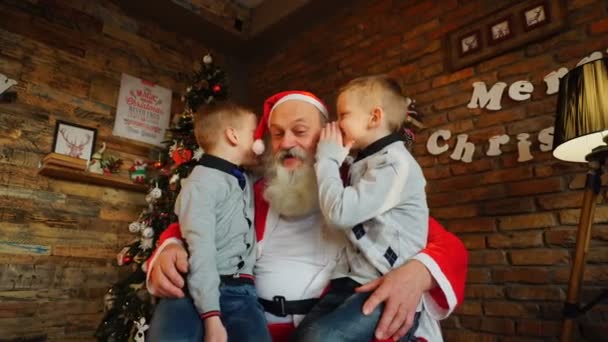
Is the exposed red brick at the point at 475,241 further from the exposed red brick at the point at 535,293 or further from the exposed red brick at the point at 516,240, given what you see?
the exposed red brick at the point at 535,293

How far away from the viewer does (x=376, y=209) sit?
41.5 inches

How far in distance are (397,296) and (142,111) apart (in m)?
3.25

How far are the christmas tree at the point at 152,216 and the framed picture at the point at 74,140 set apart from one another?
15.1 inches

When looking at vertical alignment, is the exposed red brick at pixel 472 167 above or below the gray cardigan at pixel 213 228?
above

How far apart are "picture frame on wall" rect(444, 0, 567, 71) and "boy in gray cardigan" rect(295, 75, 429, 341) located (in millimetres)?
1741

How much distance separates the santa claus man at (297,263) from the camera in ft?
3.33

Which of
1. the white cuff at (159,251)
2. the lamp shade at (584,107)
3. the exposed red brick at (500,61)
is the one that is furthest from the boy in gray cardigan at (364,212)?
the exposed red brick at (500,61)

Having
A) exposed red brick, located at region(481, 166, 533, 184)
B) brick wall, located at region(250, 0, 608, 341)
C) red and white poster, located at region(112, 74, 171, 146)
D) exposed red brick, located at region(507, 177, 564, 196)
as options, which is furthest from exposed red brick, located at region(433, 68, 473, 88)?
red and white poster, located at region(112, 74, 171, 146)

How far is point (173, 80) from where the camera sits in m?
3.96

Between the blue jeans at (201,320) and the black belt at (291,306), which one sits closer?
the blue jeans at (201,320)

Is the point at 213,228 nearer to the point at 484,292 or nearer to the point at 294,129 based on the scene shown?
the point at 294,129

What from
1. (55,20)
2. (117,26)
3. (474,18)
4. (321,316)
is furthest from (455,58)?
(55,20)

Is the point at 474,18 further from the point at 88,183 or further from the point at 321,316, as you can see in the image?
the point at 88,183

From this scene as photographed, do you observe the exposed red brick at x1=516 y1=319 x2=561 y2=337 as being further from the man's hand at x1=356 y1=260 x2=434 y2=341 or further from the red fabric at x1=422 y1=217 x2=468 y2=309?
the man's hand at x1=356 y1=260 x2=434 y2=341
